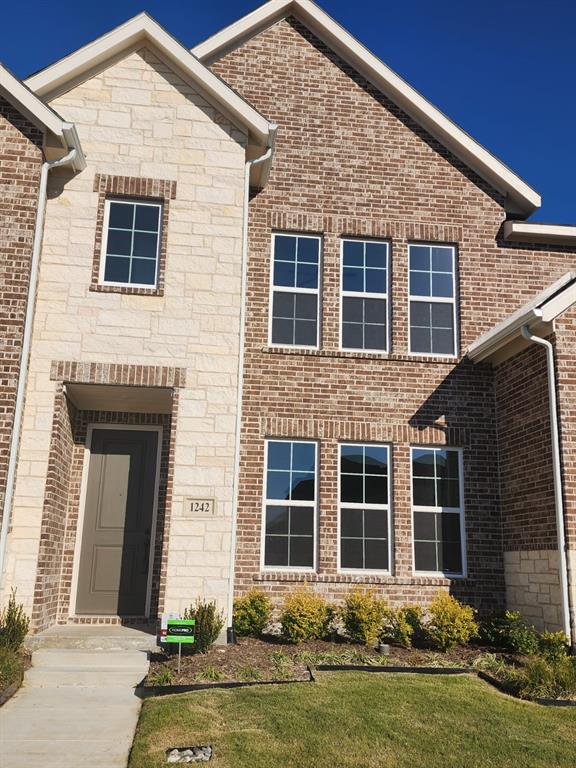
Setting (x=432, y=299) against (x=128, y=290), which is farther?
(x=432, y=299)

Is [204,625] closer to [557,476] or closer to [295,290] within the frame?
[557,476]

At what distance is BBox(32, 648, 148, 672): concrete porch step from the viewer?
7.89 m

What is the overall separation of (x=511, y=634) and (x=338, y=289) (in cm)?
588

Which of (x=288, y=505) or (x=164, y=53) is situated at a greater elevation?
(x=164, y=53)

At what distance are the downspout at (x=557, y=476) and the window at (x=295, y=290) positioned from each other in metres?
3.49

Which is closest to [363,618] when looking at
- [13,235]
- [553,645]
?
[553,645]

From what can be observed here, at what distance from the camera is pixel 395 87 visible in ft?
40.3

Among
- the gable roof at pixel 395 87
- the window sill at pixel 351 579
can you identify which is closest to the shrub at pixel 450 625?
the window sill at pixel 351 579

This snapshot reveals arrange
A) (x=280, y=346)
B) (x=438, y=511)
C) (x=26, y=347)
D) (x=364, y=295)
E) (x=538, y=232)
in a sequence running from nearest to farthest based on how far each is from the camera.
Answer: (x=26, y=347) < (x=438, y=511) < (x=280, y=346) < (x=364, y=295) < (x=538, y=232)

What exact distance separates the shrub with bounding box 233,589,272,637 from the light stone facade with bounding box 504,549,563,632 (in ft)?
12.2

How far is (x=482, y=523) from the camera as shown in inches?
428

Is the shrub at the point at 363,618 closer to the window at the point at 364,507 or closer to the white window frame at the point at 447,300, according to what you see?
the window at the point at 364,507

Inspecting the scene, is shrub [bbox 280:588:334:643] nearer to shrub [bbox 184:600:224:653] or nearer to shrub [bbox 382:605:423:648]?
shrub [bbox 382:605:423:648]

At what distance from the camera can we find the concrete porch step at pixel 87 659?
789 centimetres
